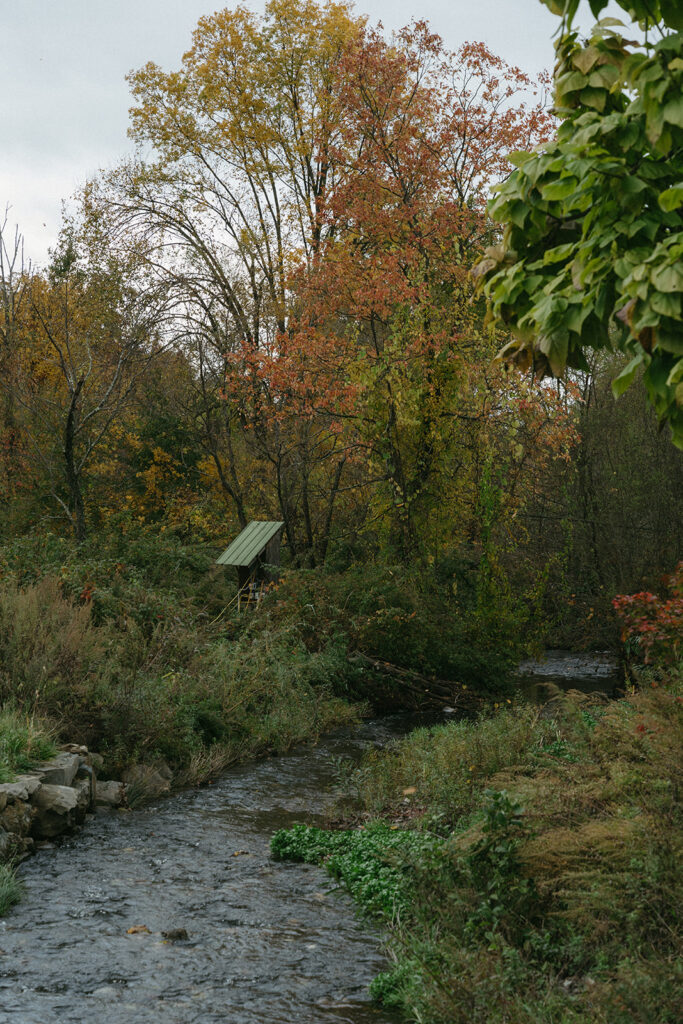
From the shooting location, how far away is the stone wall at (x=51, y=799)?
6.64 metres

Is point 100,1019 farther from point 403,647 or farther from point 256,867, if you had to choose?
point 403,647

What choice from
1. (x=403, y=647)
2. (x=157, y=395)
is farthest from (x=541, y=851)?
(x=157, y=395)

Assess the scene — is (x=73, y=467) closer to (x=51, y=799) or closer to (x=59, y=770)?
(x=59, y=770)

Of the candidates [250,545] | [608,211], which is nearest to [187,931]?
[608,211]

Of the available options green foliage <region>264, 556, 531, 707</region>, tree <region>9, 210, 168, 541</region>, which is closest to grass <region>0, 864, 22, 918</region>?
green foliage <region>264, 556, 531, 707</region>

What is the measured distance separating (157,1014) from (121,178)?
747 inches

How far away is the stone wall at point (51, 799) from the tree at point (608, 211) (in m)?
5.05

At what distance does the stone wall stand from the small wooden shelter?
Answer: 16.8 ft

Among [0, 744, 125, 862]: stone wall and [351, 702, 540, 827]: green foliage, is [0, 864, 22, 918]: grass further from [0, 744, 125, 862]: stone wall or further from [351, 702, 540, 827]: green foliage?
[351, 702, 540, 827]: green foliage

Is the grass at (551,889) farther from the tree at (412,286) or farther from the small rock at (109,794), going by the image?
the tree at (412,286)

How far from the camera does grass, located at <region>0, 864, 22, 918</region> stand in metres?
5.63

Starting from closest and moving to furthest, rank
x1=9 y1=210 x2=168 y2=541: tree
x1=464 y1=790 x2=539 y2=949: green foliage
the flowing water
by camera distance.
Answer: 1. the flowing water
2. x1=464 y1=790 x2=539 y2=949: green foliage
3. x1=9 y1=210 x2=168 y2=541: tree

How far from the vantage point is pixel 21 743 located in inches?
293

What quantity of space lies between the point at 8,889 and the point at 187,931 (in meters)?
1.18
